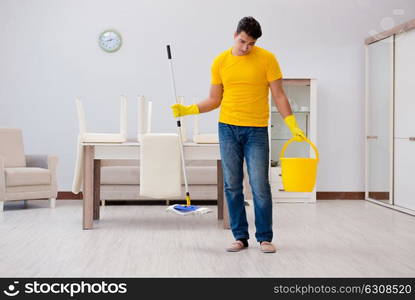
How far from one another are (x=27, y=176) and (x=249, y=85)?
3.26 m

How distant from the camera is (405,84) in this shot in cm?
589

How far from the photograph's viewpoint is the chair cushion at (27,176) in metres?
5.93

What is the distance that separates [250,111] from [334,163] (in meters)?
3.93

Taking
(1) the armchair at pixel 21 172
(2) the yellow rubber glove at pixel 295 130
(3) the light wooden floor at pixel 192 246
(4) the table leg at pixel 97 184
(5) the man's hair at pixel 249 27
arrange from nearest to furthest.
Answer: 1. (3) the light wooden floor at pixel 192 246
2. (5) the man's hair at pixel 249 27
3. (2) the yellow rubber glove at pixel 295 130
4. (4) the table leg at pixel 97 184
5. (1) the armchair at pixel 21 172

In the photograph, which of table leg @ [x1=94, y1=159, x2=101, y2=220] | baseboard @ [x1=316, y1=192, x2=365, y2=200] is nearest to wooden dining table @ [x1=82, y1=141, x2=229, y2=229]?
table leg @ [x1=94, y1=159, x2=101, y2=220]

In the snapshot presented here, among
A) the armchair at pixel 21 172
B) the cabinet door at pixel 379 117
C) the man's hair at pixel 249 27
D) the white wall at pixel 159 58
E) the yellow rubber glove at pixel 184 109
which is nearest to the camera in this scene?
the man's hair at pixel 249 27

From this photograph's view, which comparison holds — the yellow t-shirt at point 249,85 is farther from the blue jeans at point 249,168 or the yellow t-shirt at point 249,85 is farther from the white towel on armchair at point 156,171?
the white towel on armchair at point 156,171

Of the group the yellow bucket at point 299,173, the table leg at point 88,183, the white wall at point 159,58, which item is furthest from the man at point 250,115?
the white wall at point 159,58

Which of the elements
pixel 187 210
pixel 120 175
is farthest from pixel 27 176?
pixel 187 210

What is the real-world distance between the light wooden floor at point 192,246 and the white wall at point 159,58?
1.44 metres

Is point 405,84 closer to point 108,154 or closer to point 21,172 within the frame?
point 108,154

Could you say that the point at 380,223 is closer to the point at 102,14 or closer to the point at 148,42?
the point at 148,42

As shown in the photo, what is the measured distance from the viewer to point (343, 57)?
23.8ft

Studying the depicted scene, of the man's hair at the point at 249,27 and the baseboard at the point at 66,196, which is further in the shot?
the baseboard at the point at 66,196
